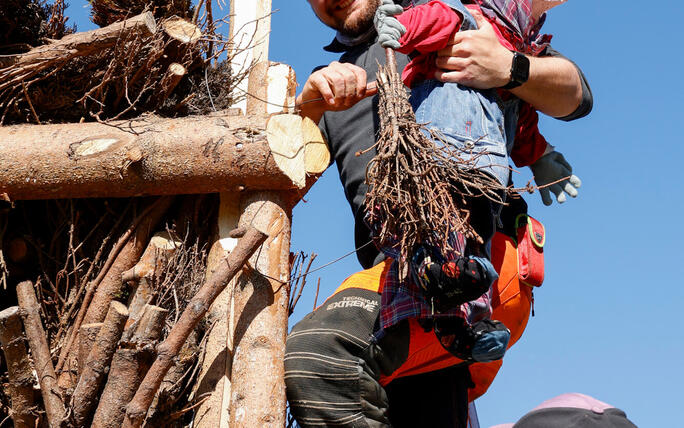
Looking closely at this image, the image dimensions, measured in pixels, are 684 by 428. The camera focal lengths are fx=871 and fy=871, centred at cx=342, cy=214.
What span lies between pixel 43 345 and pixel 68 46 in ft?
4.43

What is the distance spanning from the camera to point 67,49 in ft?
12.8

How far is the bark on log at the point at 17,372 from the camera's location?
333 centimetres

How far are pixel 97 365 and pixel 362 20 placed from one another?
70.8 inches

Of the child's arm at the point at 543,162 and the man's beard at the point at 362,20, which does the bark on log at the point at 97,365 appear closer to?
the man's beard at the point at 362,20

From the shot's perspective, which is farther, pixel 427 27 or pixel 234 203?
pixel 234 203

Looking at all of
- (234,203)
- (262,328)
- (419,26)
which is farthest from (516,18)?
(262,328)

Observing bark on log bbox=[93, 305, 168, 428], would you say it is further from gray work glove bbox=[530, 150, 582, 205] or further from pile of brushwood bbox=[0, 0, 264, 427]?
gray work glove bbox=[530, 150, 582, 205]

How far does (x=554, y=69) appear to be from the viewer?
3.39 metres

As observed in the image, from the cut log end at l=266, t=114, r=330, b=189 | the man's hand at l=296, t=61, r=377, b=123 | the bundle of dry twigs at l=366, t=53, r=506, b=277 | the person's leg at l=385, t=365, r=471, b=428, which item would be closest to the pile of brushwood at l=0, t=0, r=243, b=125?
the cut log end at l=266, t=114, r=330, b=189

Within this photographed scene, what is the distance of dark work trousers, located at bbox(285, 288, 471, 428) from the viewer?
300cm

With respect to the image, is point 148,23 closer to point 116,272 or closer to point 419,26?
point 116,272

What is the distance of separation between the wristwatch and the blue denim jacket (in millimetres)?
82

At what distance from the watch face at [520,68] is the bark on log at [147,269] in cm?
162

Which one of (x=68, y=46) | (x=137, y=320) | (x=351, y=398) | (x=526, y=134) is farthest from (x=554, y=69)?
(x=68, y=46)
